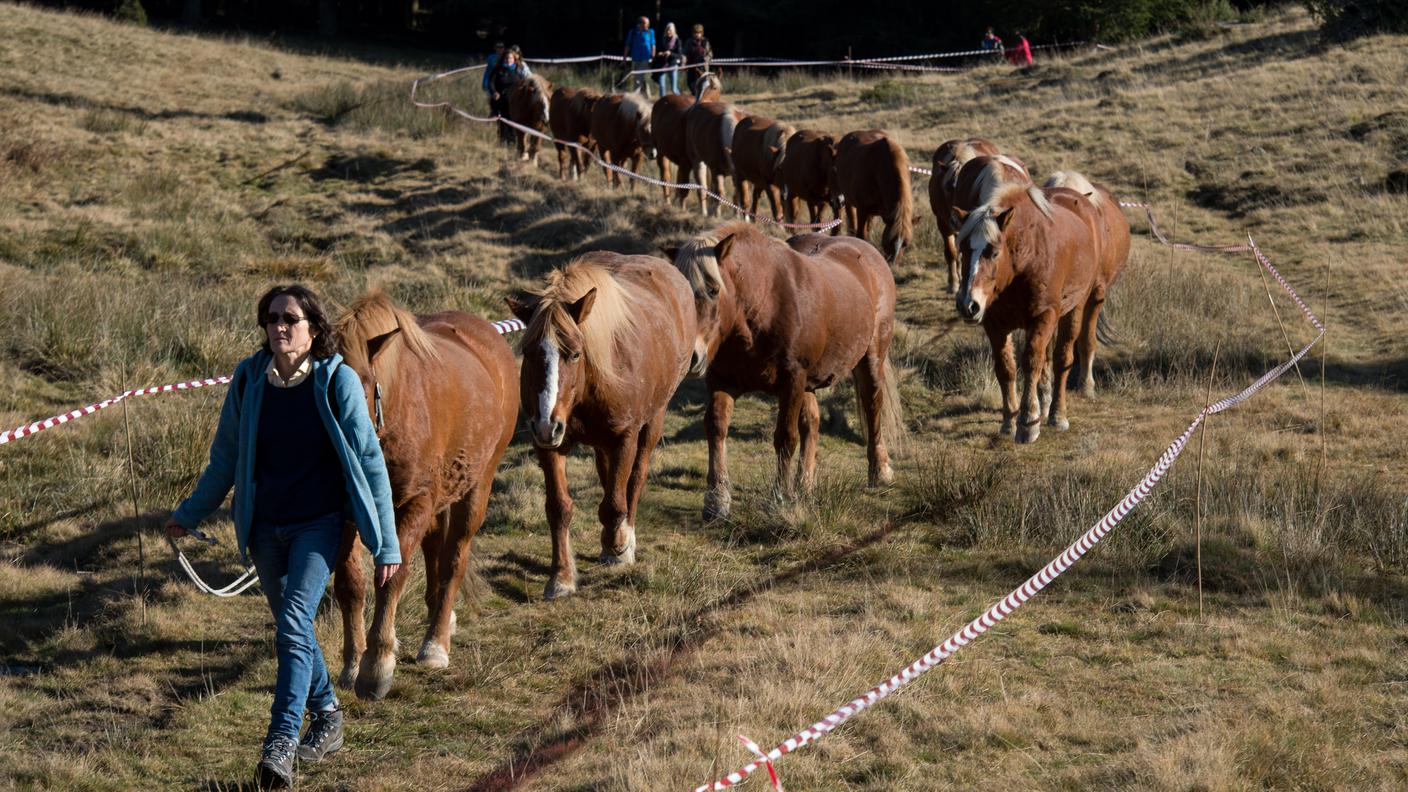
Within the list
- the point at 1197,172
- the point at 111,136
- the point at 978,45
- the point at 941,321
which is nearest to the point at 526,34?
the point at 978,45

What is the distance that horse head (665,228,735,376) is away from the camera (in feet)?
26.0

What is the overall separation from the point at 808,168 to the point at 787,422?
8583 mm

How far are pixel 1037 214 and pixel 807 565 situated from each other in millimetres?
3976

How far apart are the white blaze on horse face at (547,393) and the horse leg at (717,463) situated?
246 centimetres

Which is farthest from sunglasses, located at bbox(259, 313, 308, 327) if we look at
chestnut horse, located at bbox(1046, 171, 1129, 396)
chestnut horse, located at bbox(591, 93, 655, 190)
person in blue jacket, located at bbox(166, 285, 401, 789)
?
chestnut horse, located at bbox(591, 93, 655, 190)

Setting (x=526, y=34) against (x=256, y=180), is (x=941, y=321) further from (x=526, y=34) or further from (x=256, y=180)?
(x=526, y=34)

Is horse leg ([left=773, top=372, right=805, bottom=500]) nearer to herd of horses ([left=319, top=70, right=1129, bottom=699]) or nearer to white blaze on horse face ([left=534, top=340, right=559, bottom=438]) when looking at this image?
herd of horses ([left=319, top=70, right=1129, bottom=699])

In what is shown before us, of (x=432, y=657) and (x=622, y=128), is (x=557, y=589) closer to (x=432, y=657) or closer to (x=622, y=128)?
(x=432, y=657)

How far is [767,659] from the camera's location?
6.01 m

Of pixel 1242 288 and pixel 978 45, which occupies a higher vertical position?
pixel 978 45

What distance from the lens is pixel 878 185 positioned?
1507 cm

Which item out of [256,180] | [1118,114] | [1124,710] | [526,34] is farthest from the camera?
[526,34]

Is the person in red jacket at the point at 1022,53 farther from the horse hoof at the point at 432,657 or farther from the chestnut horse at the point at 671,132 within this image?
the horse hoof at the point at 432,657

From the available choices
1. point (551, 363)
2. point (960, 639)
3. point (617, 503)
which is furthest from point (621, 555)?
point (960, 639)
